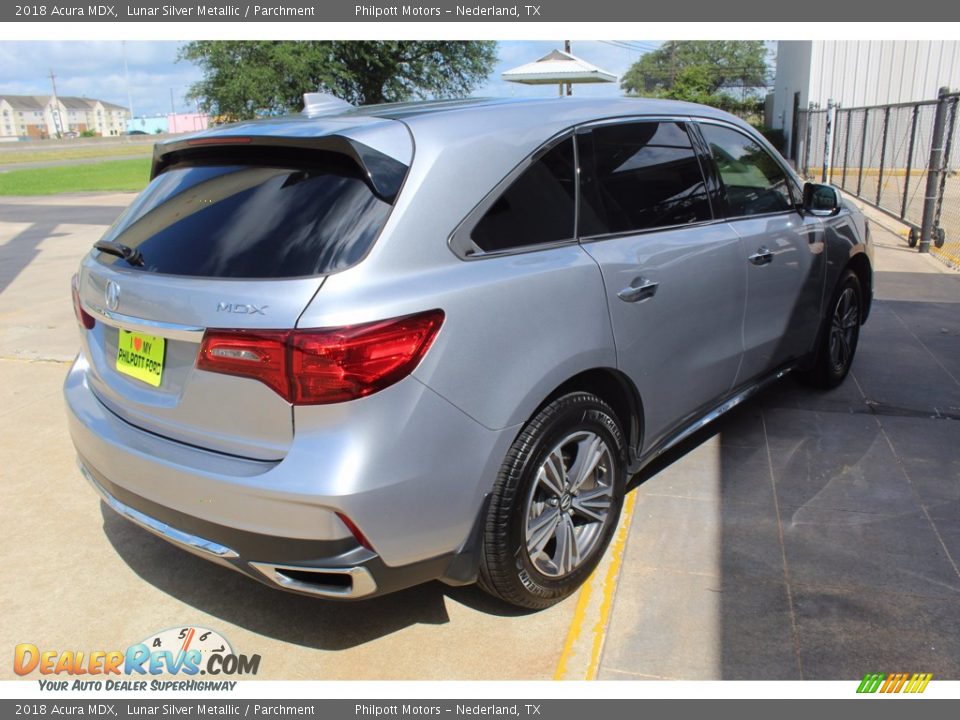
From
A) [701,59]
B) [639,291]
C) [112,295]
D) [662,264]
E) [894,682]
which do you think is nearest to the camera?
[894,682]

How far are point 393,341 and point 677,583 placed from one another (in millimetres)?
1631

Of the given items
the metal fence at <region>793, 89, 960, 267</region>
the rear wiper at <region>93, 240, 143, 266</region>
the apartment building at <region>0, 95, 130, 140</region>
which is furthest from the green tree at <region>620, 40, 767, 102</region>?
the apartment building at <region>0, 95, 130, 140</region>

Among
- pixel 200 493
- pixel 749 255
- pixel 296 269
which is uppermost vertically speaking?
pixel 296 269

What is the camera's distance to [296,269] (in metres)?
2.30

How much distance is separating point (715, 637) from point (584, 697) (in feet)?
1.82

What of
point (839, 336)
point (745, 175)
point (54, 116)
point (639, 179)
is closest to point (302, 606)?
point (639, 179)

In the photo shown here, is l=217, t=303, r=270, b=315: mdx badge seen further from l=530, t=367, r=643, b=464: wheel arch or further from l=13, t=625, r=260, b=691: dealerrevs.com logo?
l=13, t=625, r=260, b=691: dealerrevs.com logo


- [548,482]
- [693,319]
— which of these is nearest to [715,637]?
[548,482]

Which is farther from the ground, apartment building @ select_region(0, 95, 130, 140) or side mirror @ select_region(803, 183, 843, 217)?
side mirror @ select_region(803, 183, 843, 217)

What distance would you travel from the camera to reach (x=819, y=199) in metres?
4.45

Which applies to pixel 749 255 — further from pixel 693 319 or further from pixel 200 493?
pixel 200 493

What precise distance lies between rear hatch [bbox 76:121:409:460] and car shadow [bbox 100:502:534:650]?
2.74ft

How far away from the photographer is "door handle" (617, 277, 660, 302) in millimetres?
2992

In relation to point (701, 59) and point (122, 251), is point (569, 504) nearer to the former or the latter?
point (122, 251)
